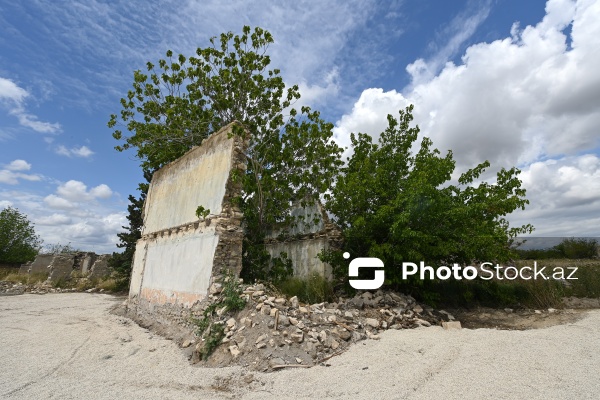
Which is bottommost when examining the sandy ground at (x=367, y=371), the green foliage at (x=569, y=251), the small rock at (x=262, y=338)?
the sandy ground at (x=367, y=371)

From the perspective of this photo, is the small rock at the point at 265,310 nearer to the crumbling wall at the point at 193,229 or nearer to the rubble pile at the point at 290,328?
the rubble pile at the point at 290,328

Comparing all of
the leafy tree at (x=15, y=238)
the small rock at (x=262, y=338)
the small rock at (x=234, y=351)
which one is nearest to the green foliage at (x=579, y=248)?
the small rock at (x=262, y=338)

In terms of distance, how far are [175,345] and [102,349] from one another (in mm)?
1431

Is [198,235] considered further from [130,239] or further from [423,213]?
[130,239]

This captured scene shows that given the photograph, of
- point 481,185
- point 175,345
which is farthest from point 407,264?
point 175,345

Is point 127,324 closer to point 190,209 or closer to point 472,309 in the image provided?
point 190,209

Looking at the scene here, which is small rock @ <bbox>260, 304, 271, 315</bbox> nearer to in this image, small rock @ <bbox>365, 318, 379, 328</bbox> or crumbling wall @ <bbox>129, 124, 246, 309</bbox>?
crumbling wall @ <bbox>129, 124, 246, 309</bbox>

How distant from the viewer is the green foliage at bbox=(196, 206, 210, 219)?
7.83 m

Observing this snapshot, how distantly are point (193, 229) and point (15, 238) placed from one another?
3549cm

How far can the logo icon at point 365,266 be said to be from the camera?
8336 mm

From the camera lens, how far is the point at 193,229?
8.32 metres

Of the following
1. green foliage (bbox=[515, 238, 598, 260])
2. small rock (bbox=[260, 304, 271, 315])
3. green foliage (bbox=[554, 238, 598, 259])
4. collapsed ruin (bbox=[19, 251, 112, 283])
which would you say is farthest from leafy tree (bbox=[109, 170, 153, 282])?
green foliage (bbox=[554, 238, 598, 259])

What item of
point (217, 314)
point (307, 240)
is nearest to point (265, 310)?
point (217, 314)

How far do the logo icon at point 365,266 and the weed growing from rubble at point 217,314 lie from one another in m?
3.22
